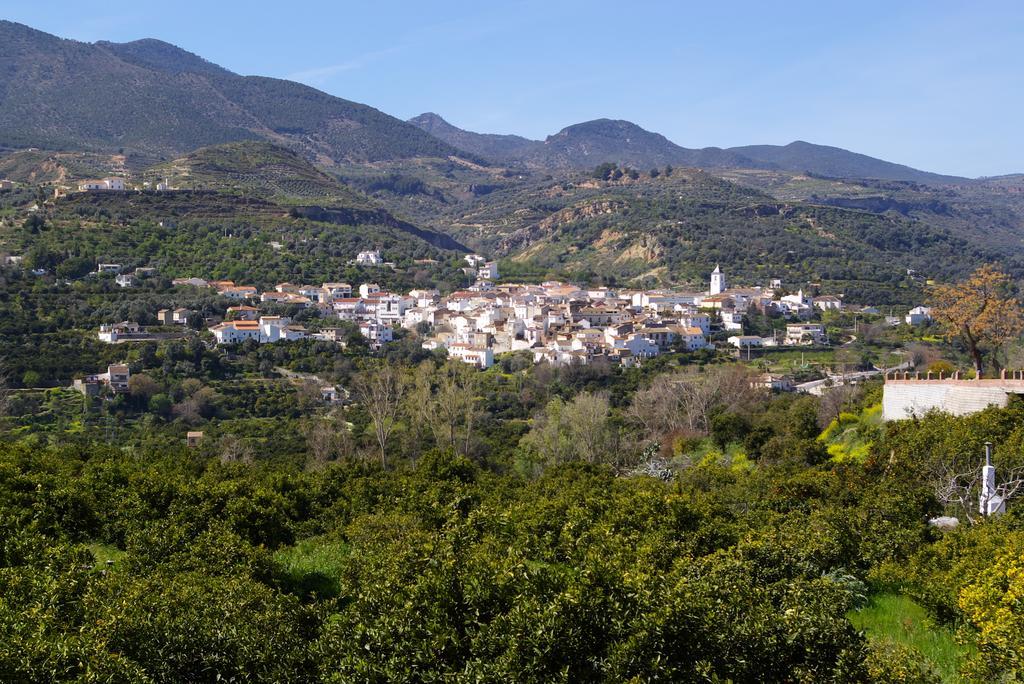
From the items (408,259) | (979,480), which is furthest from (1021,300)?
(979,480)

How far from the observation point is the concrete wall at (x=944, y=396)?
63.4 feet

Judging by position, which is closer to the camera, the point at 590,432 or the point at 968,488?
the point at 968,488

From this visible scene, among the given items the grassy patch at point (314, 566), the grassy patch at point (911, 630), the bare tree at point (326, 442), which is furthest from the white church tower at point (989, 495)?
the bare tree at point (326, 442)

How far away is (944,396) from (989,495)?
7.18m

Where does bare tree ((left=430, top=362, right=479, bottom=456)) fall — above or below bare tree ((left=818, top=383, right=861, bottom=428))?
below

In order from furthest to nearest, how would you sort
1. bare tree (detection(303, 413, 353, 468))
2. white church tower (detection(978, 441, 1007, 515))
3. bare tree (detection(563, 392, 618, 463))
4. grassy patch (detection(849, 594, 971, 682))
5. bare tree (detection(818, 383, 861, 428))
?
bare tree (detection(303, 413, 353, 468)) < bare tree (detection(563, 392, 618, 463)) < bare tree (detection(818, 383, 861, 428)) < white church tower (detection(978, 441, 1007, 515)) < grassy patch (detection(849, 594, 971, 682))

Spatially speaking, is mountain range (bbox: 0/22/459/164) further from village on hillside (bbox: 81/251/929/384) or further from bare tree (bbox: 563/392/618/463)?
bare tree (bbox: 563/392/618/463)

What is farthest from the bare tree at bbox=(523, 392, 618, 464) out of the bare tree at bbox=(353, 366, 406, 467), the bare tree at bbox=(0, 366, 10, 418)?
the bare tree at bbox=(0, 366, 10, 418)

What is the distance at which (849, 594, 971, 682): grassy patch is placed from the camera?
323 inches

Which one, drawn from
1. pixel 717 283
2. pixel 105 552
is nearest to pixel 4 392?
pixel 105 552

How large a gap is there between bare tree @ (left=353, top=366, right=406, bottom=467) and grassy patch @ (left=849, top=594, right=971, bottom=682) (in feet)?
58.4

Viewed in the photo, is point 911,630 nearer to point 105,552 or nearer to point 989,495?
point 989,495

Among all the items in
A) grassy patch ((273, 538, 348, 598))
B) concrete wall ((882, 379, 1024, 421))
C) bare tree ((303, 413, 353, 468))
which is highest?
concrete wall ((882, 379, 1024, 421))

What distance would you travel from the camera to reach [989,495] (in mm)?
14164
